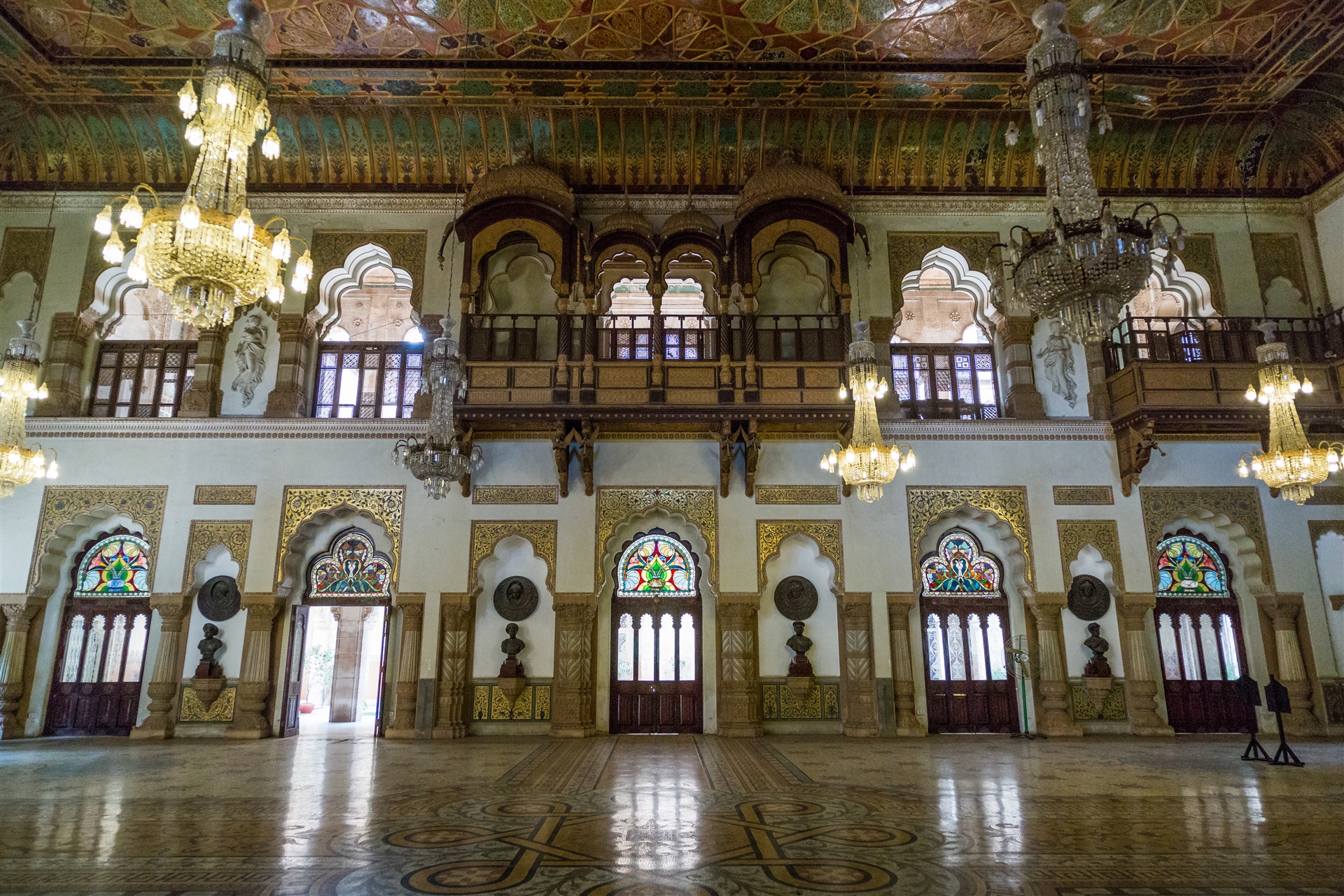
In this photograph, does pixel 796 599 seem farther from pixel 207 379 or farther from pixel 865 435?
pixel 207 379

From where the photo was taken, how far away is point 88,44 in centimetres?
954

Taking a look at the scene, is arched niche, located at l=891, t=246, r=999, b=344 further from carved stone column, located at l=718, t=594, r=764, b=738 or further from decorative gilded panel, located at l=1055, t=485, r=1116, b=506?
carved stone column, located at l=718, t=594, r=764, b=738

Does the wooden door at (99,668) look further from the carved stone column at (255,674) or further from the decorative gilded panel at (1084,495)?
the decorative gilded panel at (1084,495)

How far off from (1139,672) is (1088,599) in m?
1.01

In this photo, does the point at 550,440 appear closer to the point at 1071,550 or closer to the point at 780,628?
the point at 780,628

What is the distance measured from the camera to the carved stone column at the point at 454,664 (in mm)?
9688

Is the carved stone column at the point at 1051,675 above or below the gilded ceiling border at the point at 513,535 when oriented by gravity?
below

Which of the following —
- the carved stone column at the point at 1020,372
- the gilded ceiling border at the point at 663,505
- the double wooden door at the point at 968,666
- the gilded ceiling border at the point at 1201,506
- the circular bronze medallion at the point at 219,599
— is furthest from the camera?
the carved stone column at the point at 1020,372

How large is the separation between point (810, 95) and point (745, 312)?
2951 millimetres

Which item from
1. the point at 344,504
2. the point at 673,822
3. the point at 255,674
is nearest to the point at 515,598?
the point at 344,504

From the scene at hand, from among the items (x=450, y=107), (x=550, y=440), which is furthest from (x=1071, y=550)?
(x=450, y=107)

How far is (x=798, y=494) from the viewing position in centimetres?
1041

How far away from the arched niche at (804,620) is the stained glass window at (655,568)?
3.46ft

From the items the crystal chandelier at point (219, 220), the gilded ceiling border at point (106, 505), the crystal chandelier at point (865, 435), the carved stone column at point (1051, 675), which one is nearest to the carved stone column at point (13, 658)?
the gilded ceiling border at point (106, 505)
